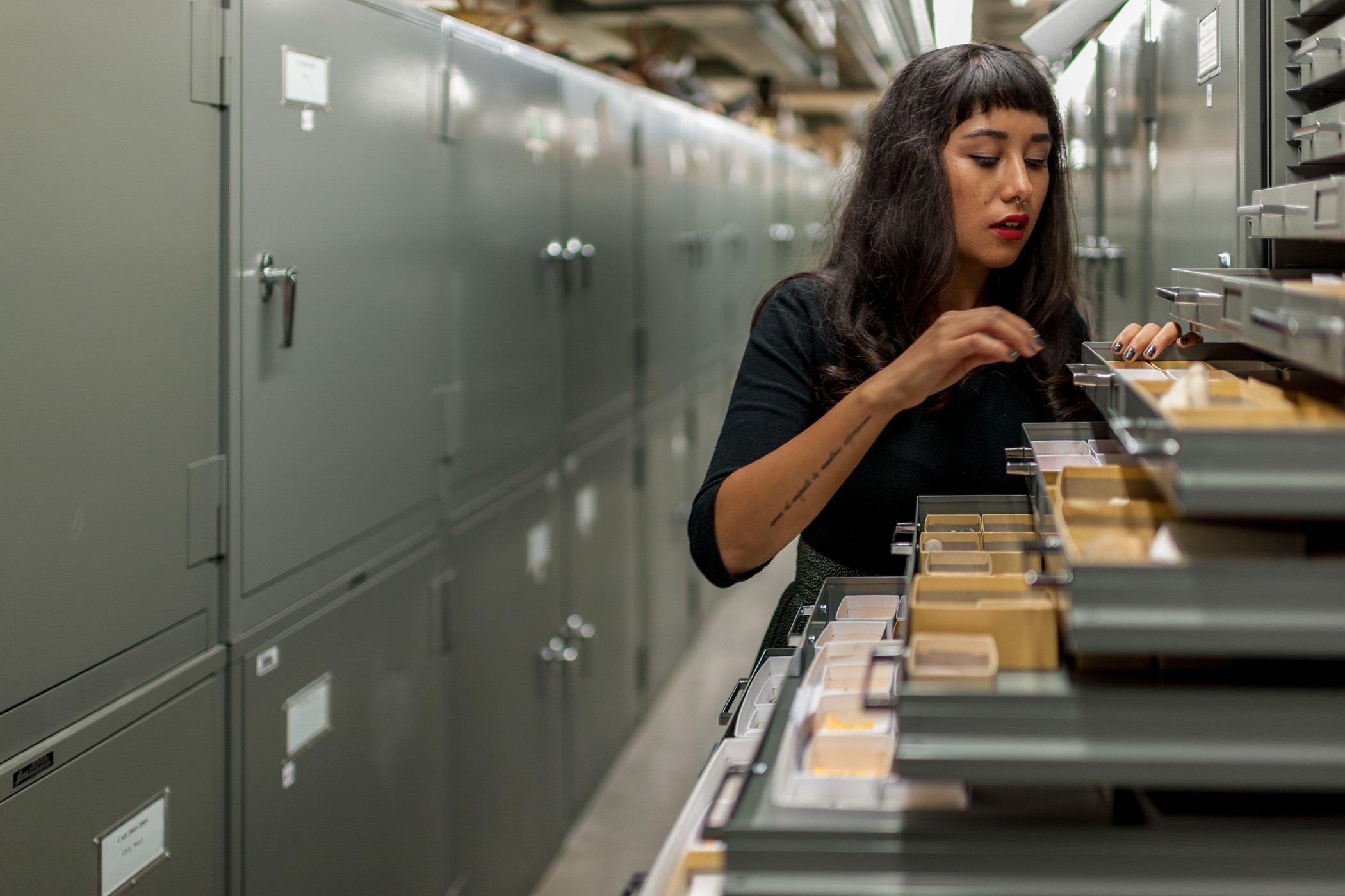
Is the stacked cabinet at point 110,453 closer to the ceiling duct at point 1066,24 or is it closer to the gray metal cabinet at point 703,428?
the ceiling duct at point 1066,24

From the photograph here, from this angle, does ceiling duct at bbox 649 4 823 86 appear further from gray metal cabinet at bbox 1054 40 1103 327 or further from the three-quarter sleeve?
the three-quarter sleeve

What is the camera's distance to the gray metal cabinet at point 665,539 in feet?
13.0

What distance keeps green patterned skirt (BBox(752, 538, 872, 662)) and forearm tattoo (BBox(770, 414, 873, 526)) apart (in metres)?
0.19

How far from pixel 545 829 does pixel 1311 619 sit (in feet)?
8.23

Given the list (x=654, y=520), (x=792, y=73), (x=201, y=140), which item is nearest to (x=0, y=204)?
(x=201, y=140)

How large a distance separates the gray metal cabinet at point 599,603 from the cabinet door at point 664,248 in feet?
1.38

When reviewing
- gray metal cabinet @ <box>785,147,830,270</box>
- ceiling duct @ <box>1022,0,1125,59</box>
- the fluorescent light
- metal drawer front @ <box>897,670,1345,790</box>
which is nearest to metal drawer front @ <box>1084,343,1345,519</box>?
metal drawer front @ <box>897,670,1345,790</box>

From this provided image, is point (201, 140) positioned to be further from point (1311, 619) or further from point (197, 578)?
point (1311, 619)

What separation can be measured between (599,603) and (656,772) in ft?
1.94

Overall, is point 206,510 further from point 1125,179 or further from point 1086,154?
point 1086,154

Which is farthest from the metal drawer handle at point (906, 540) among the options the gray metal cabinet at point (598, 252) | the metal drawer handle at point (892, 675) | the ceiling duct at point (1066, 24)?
the gray metal cabinet at point (598, 252)

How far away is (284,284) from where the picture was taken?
1.69m

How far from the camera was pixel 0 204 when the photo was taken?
1203 millimetres

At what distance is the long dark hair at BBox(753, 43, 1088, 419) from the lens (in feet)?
4.75
